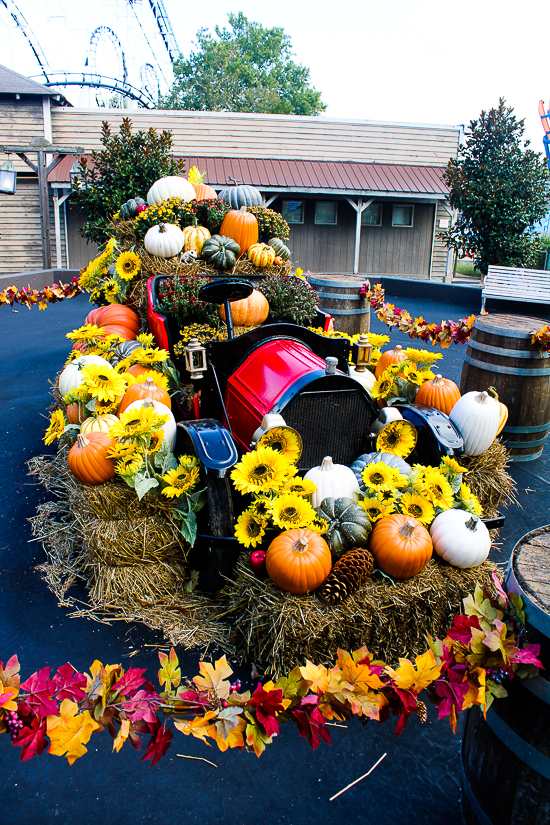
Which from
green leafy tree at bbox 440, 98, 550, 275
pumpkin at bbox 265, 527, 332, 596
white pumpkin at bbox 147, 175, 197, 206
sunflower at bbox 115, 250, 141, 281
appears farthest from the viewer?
green leafy tree at bbox 440, 98, 550, 275

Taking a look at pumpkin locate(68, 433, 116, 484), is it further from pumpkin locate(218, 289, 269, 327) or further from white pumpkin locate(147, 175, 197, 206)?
white pumpkin locate(147, 175, 197, 206)

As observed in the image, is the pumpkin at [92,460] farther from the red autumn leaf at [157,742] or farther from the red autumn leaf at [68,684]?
the red autumn leaf at [157,742]

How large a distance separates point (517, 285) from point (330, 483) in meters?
11.0

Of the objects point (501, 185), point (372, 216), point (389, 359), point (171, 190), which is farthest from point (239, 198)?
point (372, 216)

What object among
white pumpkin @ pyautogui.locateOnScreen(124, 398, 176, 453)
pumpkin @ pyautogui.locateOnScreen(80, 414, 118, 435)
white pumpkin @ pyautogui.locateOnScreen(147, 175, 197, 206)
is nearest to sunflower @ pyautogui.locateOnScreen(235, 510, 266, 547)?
white pumpkin @ pyautogui.locateOnScreen(124, 398, 176, 453)

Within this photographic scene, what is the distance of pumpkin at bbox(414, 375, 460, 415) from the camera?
4195 millimetres

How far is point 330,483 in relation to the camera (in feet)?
9.78

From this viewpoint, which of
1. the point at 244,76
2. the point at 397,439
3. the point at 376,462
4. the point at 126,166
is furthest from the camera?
the point at 244,76

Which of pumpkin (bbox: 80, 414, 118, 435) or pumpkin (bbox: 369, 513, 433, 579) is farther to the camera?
pumpkin (bbox: 80, 414, 118, 435)

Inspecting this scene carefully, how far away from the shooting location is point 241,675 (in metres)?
2.62

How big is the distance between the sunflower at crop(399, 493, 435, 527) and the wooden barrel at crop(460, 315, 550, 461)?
2.44 meters

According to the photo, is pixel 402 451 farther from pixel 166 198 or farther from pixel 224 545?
pixel 166 198

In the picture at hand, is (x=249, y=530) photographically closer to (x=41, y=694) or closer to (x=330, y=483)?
(x=330, y=483)

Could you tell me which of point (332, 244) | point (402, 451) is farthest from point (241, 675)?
point (332, 244)
